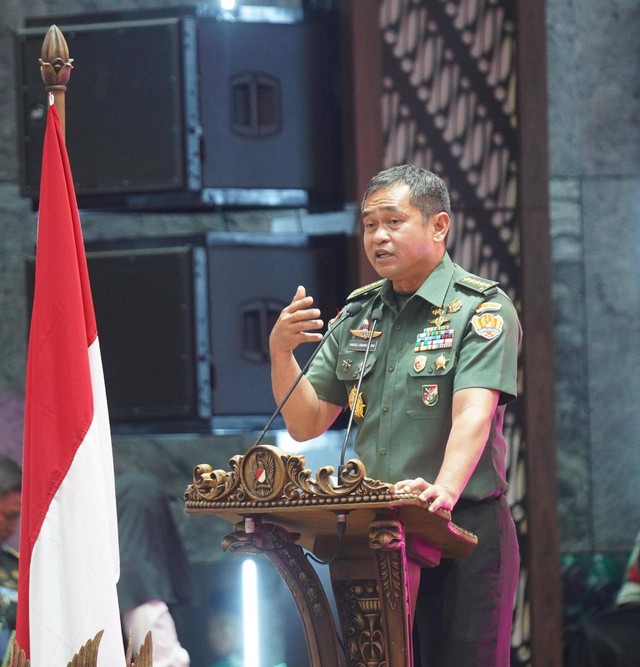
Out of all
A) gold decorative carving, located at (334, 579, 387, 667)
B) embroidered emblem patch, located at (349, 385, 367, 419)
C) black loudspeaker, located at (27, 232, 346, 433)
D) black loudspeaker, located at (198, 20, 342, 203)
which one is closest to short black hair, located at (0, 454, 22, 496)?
black loudspeaker, located at (27, 232, 346, 433)

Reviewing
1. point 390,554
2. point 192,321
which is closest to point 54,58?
point 390,554

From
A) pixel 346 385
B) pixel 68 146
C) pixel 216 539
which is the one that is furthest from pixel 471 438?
pixel 216 539

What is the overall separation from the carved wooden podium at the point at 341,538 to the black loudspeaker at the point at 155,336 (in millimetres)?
1884

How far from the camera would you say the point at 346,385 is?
294 centimetres

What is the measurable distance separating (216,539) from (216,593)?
0.84 ft

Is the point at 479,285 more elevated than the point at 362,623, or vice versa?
the point at 479,285

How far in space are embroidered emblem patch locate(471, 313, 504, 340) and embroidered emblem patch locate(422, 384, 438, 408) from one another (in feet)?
0.47

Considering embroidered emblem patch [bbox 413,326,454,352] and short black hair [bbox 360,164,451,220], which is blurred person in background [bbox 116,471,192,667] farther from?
short black hair [bbox 360,164,451,220]

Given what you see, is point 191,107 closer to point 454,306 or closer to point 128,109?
point 128,109

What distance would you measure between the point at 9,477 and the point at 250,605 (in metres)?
1.01

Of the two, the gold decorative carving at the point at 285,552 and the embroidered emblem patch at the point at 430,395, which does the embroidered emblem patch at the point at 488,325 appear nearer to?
the embroidered emblem patch at the point at 430,395

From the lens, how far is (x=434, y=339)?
109 inches

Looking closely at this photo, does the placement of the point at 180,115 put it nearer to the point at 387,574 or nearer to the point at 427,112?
the point at 427,112

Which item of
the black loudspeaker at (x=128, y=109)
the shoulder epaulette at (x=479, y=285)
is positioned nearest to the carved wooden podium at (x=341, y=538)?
the shoulder epaulette at (x=479, y=285)
